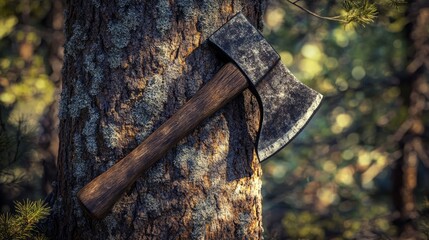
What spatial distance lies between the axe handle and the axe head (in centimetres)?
10

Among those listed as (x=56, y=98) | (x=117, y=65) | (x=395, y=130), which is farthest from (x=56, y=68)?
(x=395, y=130)

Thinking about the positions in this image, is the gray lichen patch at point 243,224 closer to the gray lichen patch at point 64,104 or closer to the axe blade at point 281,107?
the axe blade at point 281,107

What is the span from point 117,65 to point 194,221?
2.27 feet

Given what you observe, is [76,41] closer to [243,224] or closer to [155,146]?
[155,146]

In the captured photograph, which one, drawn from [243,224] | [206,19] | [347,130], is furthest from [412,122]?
[206,19]

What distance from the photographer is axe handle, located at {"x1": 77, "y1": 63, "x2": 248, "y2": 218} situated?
1.83 metres

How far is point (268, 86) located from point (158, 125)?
474 millimetres

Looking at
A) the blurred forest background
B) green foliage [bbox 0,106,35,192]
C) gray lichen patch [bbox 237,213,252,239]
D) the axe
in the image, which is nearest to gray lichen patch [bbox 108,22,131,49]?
the axe

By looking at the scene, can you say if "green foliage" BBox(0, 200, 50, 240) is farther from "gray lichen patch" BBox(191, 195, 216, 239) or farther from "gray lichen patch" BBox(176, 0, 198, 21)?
"gray lichen patch" BBox(176, 0, 198, 21)

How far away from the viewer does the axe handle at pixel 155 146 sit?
1.83 meters

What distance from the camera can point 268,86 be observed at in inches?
78.6

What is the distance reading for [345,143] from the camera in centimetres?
611

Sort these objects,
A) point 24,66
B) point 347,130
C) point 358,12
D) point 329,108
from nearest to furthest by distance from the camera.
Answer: point 358,12 → point 24,66 → point 347,130 → point 329,108

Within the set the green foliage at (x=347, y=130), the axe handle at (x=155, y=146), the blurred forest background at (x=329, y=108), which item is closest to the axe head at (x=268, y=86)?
the axe handle at (x=155, y=146)
